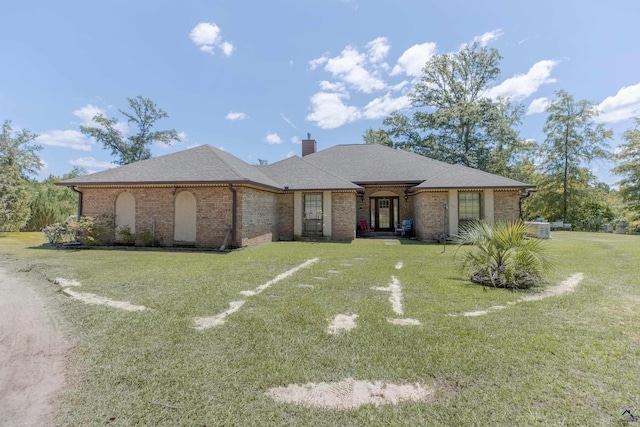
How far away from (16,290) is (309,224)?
1135 centimetres

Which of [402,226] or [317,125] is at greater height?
[317,125]

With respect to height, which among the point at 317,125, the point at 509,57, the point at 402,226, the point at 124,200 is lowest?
the point at 402,226

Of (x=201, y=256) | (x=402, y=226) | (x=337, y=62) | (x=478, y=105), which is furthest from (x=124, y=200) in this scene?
(x=478, y=105)

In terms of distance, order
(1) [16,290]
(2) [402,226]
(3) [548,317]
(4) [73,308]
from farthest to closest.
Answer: (2) [402,226] → (1) [16,290] → (4) [73,308] → (3) [548,317]

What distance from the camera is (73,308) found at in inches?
194

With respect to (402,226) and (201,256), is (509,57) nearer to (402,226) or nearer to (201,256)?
(402,226)

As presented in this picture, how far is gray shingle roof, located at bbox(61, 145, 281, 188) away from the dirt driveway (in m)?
7.17

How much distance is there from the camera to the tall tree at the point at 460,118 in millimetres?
28016

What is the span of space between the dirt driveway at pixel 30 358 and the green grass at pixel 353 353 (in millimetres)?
171

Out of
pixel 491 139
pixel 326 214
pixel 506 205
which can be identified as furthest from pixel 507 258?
pixel 491 139

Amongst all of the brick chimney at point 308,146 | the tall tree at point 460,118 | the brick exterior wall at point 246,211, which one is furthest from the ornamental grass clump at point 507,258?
the tall tree at point 460,118

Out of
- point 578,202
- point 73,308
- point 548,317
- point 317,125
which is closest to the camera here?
point 548,317

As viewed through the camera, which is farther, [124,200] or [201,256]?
[124,200]

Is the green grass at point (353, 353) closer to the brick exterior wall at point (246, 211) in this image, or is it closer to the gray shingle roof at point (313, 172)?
the brick exterior wall at point (246, 211)
